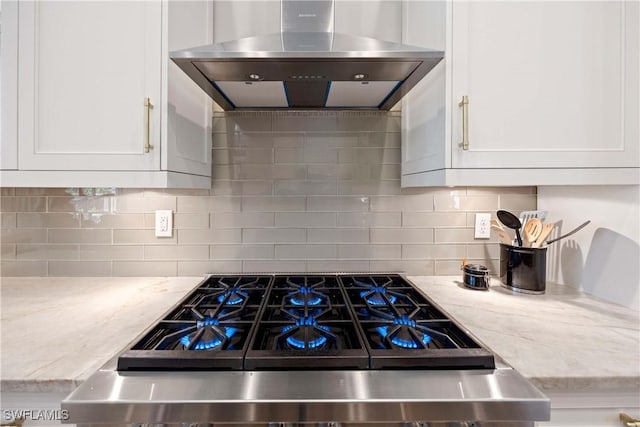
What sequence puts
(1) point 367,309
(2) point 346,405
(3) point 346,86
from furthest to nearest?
(3) point 346,86 → (1) point 367,309 → (2) point 346,405

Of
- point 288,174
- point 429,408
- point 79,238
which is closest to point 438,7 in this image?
point 288,174

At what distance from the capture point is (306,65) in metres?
1.00

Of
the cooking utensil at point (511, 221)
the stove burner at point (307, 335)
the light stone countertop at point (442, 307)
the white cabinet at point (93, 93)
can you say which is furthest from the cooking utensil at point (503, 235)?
the white cabinet at point (93, 93)

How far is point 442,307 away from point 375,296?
23cm

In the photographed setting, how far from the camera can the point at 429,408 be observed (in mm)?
648

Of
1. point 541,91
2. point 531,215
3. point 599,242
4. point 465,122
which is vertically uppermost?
point 541,91

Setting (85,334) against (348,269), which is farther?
(348,269)

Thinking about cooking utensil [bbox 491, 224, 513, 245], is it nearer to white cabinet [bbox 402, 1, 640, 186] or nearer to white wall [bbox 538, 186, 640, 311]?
white wall [bbox 538, 186, 640, 311]

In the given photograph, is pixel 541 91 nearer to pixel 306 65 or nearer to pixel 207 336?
pixel 306 65

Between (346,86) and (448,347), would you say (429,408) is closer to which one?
(448,347)

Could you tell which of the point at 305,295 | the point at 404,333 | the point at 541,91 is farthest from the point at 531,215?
the point at 305,295

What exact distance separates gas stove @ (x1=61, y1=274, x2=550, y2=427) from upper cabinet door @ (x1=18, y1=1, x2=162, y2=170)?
Answer: 0.64 metres

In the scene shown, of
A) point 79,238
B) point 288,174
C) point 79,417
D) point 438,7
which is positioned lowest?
point 79,417

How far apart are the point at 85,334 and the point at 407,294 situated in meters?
1.05
